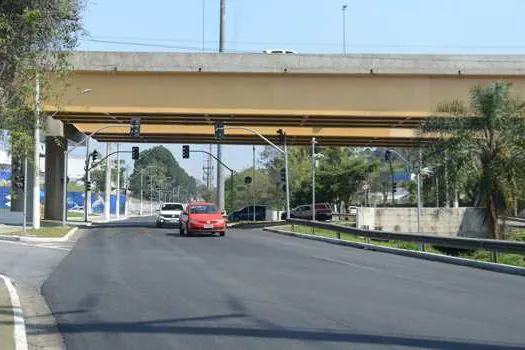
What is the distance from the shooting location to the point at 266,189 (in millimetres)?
106875

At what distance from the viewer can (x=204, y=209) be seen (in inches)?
1454

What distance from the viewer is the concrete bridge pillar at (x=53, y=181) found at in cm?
5459

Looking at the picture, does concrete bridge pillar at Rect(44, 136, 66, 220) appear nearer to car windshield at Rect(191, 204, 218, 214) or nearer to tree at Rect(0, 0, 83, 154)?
car windshield at Rect(191, 204, 218, 214)

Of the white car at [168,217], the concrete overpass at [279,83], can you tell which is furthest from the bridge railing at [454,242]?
the white car at [168,217]

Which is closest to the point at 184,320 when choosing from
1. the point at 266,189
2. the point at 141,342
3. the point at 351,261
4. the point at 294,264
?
the point at 141,342

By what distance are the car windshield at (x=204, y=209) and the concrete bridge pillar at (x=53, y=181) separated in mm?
20792

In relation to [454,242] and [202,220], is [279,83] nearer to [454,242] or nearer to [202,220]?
[202,220]

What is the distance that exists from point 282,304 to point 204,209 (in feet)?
82.5

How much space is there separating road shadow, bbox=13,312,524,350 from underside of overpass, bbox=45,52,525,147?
1144 inches

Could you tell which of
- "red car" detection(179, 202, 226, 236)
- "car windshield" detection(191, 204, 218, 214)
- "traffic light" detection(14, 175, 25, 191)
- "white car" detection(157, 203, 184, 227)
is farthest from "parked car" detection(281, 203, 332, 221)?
"traffic light" detection(14, 175, 25, 191)

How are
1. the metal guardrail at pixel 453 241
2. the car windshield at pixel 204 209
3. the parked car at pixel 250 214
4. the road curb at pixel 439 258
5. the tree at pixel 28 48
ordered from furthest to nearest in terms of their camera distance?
the parked car at pixel 250 214
the car windshield at pixel 204 209
the metal guardrail at pixel 453 241
the road curb at pixel 439 258
the tree at pixel 28 48

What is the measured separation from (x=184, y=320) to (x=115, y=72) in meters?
30.1

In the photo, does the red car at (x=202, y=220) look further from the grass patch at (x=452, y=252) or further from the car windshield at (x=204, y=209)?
the grass patch at (x=452, y=252)

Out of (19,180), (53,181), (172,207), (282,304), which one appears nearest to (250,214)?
(172,207)
